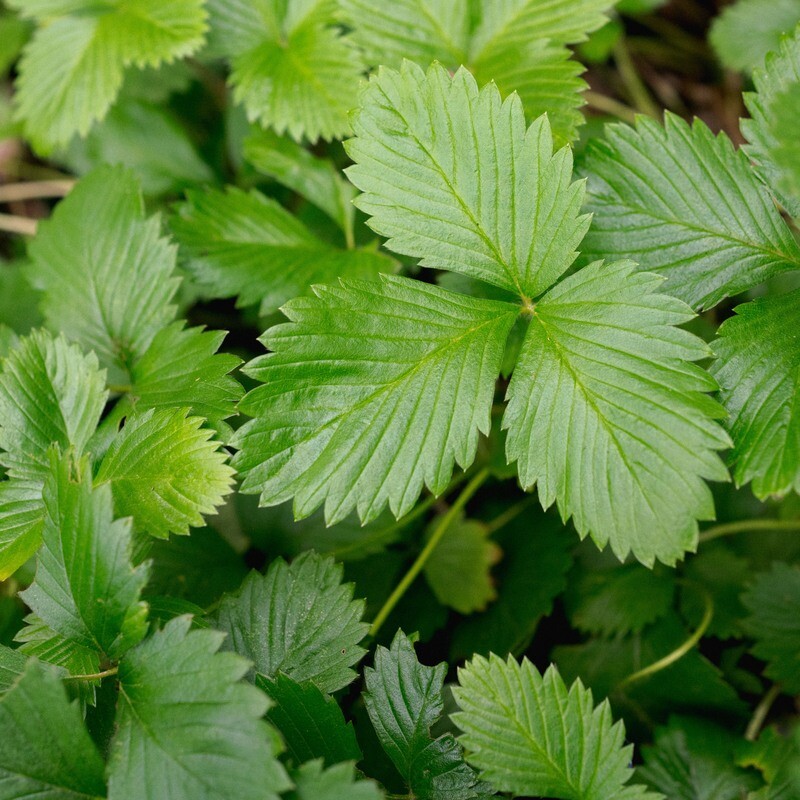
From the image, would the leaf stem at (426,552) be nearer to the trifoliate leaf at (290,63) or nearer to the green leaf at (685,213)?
the green leaf at (685,213)

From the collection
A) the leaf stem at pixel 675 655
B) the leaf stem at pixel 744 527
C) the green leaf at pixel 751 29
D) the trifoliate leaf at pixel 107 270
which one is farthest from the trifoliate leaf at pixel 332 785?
the green leaf at pixel 751 29

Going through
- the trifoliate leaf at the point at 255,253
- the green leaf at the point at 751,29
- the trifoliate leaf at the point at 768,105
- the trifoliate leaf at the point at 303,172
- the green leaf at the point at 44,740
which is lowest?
the green leaf at the point at 44,740

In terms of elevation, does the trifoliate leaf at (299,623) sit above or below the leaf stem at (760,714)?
above

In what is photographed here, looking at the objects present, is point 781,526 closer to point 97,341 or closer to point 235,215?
point 235,215

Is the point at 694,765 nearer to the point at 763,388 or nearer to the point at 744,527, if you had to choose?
the point at 744,527

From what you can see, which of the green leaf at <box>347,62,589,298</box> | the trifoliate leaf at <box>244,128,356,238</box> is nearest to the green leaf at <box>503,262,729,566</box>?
the green leaf at <box>347,62,589,298</box>

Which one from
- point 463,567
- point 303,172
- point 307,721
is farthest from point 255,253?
point 307,721

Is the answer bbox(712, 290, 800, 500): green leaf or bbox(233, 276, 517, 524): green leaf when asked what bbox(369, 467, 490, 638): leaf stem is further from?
bbox(712, 290, 800, 500): green leaf

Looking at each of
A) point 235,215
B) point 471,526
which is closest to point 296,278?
point 235,215
